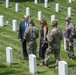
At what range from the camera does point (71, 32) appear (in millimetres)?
16094

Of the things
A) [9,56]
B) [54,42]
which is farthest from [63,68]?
[9,56]

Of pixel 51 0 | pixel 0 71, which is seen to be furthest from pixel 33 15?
pixel 0 71

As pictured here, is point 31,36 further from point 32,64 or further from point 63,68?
point 63,68

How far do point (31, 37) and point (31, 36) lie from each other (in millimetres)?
48

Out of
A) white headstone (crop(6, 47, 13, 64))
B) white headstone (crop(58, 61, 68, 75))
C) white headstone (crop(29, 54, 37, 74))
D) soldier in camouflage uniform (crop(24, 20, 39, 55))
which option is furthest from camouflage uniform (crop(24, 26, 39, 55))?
white headstone (crop(58, 61, 68, 75))

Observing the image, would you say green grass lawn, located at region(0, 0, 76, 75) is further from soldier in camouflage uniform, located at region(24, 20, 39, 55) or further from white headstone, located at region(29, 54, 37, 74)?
soldier in camouflage uniform, located at region(24, 20, 39, 55)

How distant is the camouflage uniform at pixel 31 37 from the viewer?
1506cm

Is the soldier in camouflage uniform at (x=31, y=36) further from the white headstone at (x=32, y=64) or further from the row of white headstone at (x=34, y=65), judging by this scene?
the white headstone at (x=32, y=64)

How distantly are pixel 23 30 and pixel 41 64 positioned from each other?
1.91 meters

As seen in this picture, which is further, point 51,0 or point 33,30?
point 51,0

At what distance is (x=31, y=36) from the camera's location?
49.7ft

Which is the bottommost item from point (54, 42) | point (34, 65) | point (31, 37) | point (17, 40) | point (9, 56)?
point (34, 65)

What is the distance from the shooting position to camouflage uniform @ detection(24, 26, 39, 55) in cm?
1506

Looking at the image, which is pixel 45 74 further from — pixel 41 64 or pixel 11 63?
pixel 11 63
